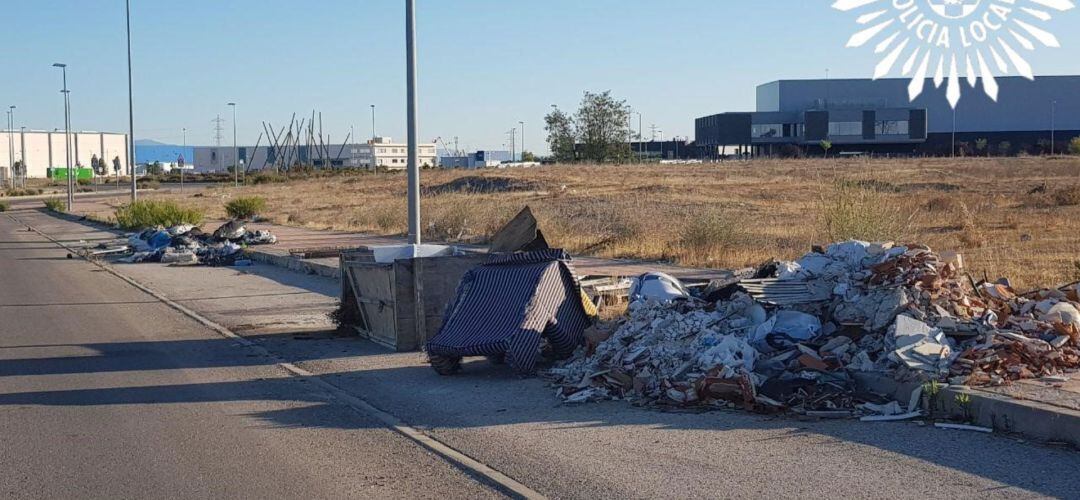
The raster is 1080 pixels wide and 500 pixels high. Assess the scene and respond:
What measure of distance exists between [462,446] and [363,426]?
1162 millimetres

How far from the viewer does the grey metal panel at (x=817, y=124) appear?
335 ft

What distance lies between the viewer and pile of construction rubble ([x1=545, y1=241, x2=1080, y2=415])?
29.2 ft

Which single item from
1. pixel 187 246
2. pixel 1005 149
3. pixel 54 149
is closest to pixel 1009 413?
pixel 187 246

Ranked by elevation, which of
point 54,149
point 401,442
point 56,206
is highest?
point 54,149

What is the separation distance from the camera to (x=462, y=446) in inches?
316

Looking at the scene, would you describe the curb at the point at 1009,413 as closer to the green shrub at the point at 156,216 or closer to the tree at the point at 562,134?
the green shrub at the point at 156,216

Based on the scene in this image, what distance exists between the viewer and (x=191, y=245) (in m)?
29.6

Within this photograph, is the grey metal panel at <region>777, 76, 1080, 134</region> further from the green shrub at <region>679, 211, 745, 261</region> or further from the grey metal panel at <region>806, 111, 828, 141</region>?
the green shrub at <region>679, 211, 745, 261</region>

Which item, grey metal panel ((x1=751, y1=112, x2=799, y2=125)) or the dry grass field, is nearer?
the dry grass field

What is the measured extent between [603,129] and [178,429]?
100.0 meters

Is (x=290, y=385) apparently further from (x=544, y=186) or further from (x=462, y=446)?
(x=544, y=186)

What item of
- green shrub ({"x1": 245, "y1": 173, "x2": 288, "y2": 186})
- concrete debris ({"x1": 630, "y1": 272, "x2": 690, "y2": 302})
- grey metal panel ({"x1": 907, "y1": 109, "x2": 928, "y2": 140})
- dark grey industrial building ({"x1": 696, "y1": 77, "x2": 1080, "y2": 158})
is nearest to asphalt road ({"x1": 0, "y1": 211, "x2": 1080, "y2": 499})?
concrete debris ({"x1": 630, "y1": 272, "x2": 690, "y2": 302})

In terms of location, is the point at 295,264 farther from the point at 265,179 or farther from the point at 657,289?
the point at 265,179

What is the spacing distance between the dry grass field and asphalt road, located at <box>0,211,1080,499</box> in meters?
7.64
